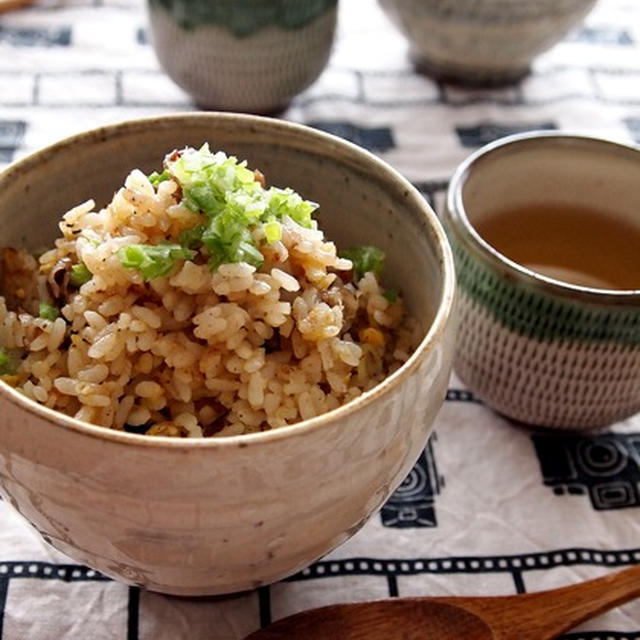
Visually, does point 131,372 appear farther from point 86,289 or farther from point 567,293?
point 567,293

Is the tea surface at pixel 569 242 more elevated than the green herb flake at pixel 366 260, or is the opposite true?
the green herb flake at pixel 366 260

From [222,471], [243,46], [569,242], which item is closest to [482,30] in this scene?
[243,46]

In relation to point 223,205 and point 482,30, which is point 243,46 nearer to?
point 482,30

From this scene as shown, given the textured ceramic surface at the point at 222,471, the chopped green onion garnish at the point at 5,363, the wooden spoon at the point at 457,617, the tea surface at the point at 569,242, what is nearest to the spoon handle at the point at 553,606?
the wooden spoon at the point at 457,617

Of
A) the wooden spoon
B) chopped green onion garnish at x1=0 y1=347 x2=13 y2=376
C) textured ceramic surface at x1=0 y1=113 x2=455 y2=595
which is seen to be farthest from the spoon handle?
chopped green onion garnish at x1=0 y1=347 x2=13 y2=376

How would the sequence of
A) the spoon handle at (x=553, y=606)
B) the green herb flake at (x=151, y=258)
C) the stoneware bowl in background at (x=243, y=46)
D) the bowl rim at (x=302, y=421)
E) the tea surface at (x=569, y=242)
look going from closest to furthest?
the bowl rim at (x=302, y=421) < the green herb flake at (x=151, y=258) < the spoon handle at (x=553, y=606) < the tea surface at (x=569, y=242) < the stoneware bowl in background at (x=243, y=46)

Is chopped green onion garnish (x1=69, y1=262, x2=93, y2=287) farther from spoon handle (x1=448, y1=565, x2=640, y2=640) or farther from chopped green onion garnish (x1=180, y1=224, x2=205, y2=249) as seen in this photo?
spoon handle (x1=448, y1=565, x2=640, y2=640)

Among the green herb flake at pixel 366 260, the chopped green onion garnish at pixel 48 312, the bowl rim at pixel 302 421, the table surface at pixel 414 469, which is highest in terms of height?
the bowl rim at pixel 302 421

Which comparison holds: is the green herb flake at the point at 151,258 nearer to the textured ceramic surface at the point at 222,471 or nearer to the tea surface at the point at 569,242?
the textured ceramic surface at the point at 222,471
